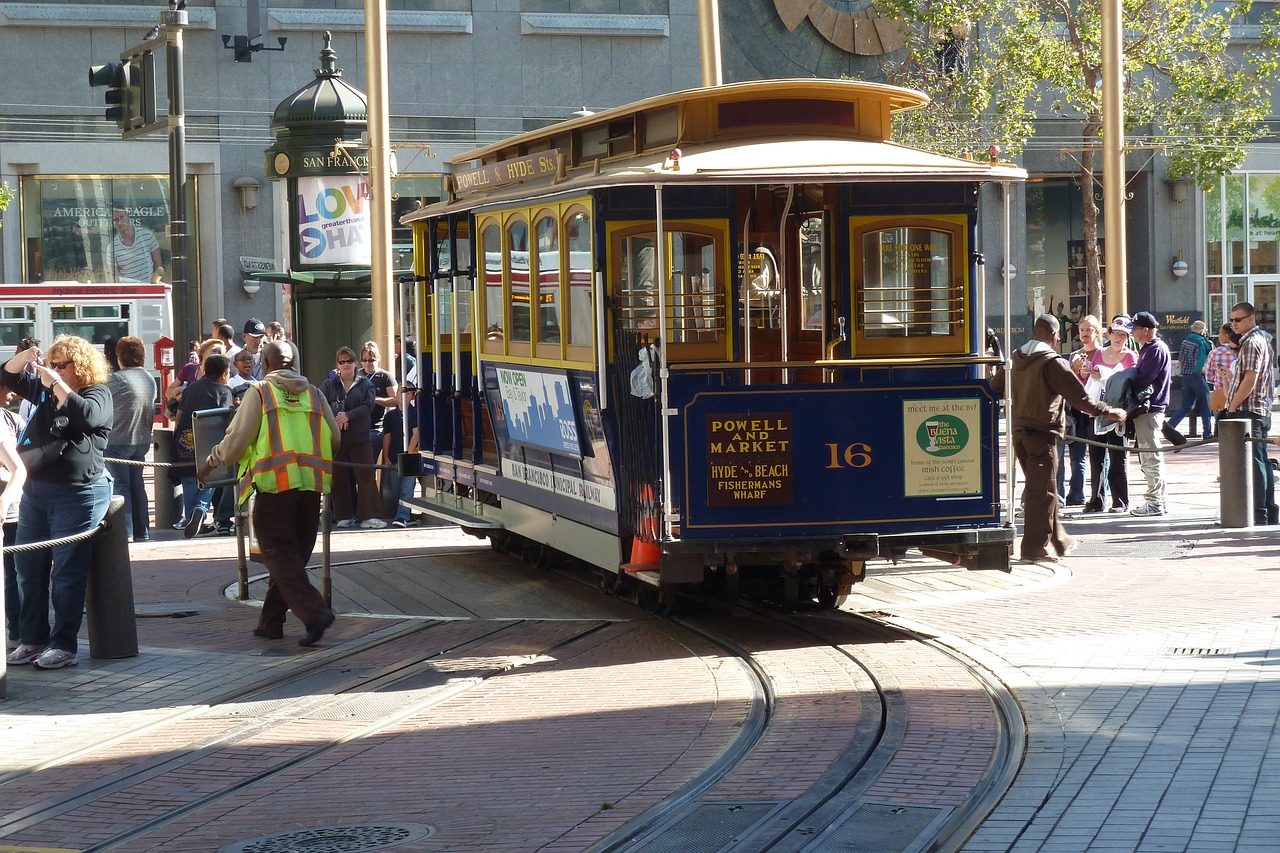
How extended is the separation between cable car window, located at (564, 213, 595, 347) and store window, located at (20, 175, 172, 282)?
70.4 feet

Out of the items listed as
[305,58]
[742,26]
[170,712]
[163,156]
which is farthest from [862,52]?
[170,712]

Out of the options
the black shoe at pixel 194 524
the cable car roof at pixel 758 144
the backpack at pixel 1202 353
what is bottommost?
the black shoe at pixel 194 524

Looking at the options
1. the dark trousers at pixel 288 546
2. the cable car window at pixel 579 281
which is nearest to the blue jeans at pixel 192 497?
the dark trousers at pixel 288 546

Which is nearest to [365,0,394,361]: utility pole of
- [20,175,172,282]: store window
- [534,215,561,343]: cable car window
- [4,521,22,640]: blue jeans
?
[534,215,561,343]: cable car window

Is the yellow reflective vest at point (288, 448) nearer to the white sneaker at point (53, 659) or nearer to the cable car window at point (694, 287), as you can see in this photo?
the white sneaker at point (53, 659)

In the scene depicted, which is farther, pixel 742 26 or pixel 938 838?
pixel 742 26

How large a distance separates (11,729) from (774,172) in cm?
498

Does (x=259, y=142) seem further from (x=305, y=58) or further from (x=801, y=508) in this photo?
(x=801, y=508)

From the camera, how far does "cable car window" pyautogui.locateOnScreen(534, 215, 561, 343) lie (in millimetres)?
11266

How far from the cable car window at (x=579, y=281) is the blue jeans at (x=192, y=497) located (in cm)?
586

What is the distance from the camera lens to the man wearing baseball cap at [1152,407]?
15602 mm

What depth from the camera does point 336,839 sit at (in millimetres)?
6340

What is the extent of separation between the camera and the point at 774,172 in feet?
32.1

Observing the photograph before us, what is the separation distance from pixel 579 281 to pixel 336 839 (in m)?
5.16
